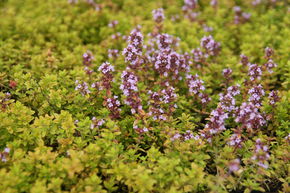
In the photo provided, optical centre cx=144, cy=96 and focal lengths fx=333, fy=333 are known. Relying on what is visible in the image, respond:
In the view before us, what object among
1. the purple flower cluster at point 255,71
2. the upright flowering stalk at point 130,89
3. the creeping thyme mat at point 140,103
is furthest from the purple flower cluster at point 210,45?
the upright flowering stalk at point 130,89

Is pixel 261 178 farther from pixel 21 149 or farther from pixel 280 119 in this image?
pixel 21 149

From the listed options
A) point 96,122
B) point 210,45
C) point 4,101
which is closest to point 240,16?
point 210,45

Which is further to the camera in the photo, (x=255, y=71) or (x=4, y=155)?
(x=255, y=71)

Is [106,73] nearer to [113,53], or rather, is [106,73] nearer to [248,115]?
[113,53]

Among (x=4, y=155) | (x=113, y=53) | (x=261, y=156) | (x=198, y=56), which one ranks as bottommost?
(x=4, y=155)

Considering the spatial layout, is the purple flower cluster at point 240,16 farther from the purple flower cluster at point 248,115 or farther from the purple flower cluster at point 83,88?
the purple flower cluster at point 83,88

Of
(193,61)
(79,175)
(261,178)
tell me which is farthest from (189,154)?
(193,61)

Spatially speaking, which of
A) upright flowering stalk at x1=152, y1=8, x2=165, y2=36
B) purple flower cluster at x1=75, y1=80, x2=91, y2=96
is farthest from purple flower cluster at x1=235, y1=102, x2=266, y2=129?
upright flowering stalk at x1=152, y1=8, x2=165, y2=36

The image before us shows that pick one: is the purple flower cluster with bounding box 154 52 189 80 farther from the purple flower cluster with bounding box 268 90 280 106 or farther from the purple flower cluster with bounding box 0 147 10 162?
the purple flower cluster with bounding box 0 147 10 162
